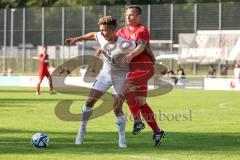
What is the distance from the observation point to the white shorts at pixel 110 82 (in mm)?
11984

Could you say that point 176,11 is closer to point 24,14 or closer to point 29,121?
point 24,14

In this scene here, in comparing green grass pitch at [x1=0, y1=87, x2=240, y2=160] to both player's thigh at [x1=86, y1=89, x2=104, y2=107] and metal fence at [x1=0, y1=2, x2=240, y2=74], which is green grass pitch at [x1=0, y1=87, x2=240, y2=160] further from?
metal fence at [x1=0, y1=2, x2=240, y2=74]

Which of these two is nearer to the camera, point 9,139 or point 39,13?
point 9,139

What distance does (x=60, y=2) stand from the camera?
84.2 metres

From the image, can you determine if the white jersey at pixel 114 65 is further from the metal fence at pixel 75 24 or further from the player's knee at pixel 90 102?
the metal fence at pixel 75 24

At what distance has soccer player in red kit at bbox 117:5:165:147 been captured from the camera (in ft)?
39.5

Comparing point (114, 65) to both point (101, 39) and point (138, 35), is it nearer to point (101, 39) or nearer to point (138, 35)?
point (101, 39)

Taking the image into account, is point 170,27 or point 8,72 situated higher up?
point 170,27

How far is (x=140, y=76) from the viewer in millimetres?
12844

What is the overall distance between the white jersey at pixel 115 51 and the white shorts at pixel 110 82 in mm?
105

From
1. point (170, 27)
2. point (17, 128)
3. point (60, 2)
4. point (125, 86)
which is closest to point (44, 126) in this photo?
point (17, 128)

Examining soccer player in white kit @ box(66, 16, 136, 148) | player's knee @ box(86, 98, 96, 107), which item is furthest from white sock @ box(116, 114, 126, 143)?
player's knee @ box(86, 98, 96, 107)

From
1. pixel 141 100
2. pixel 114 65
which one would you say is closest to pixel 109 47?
pixel 114 65

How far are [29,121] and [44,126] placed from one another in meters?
1.46
